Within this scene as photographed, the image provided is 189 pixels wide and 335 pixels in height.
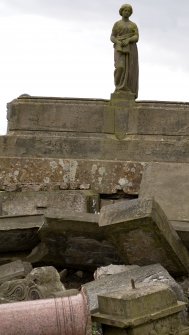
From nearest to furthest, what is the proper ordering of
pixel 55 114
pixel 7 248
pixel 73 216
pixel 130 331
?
pixel 130 331
pixel 73 216
pixel 7 248
pixel 55 114

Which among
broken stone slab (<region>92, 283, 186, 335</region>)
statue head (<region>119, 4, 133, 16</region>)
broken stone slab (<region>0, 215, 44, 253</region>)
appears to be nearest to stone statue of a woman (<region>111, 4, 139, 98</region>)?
statue head (<region>119, 4, 133, 16</region>)

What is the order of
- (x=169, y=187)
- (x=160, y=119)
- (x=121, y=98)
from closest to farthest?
(x=169, y=187)
(x=160, y=119)
(x=121, y=98)

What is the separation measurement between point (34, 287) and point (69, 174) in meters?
3.09

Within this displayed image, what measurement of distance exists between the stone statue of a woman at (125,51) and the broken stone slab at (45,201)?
→ 69.9 inches

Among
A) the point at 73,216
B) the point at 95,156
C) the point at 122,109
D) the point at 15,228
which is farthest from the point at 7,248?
the point at 122,109

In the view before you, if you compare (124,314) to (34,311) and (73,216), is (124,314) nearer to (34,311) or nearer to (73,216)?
(34,311)

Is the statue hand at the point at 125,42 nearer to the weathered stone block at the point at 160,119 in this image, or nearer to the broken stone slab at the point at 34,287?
the weathered stone block at the point at 160,119

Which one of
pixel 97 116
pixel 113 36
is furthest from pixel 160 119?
pixel 113 36

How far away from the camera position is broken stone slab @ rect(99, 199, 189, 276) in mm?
4633

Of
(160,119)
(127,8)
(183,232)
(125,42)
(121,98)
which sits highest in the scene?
(127,8)

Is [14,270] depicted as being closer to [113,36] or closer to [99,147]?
[99,147]

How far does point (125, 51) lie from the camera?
7.92 m

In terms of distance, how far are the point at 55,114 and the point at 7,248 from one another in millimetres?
2488

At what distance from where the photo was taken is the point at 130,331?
3.48m
